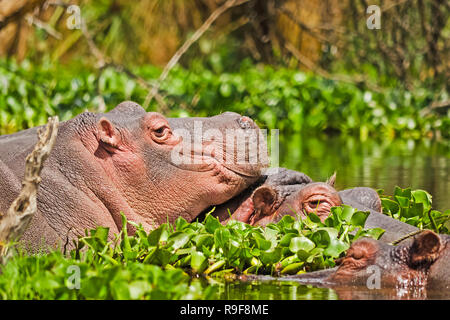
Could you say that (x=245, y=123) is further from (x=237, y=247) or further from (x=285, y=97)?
(x=285, y=97)

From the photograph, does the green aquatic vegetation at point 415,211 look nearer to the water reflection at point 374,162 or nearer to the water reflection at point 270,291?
the water reflection at point 374,162

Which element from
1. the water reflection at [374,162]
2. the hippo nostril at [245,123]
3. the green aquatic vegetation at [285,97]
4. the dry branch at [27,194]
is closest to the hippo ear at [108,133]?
the hippo nostril at [245,123]

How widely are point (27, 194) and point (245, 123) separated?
1484mm

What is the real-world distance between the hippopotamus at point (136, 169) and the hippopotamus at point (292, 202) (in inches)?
4.6

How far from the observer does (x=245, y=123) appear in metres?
4.79

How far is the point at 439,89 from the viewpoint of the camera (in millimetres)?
13945

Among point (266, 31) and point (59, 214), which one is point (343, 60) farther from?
point (59, 214)

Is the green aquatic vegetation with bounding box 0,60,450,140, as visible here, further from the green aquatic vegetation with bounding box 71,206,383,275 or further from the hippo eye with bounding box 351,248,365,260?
the hippo eye with bounding box 351,248,365,260

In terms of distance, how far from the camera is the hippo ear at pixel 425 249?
3.85 meters

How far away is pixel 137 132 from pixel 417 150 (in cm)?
686

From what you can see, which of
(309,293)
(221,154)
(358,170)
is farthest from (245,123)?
(358,170)
